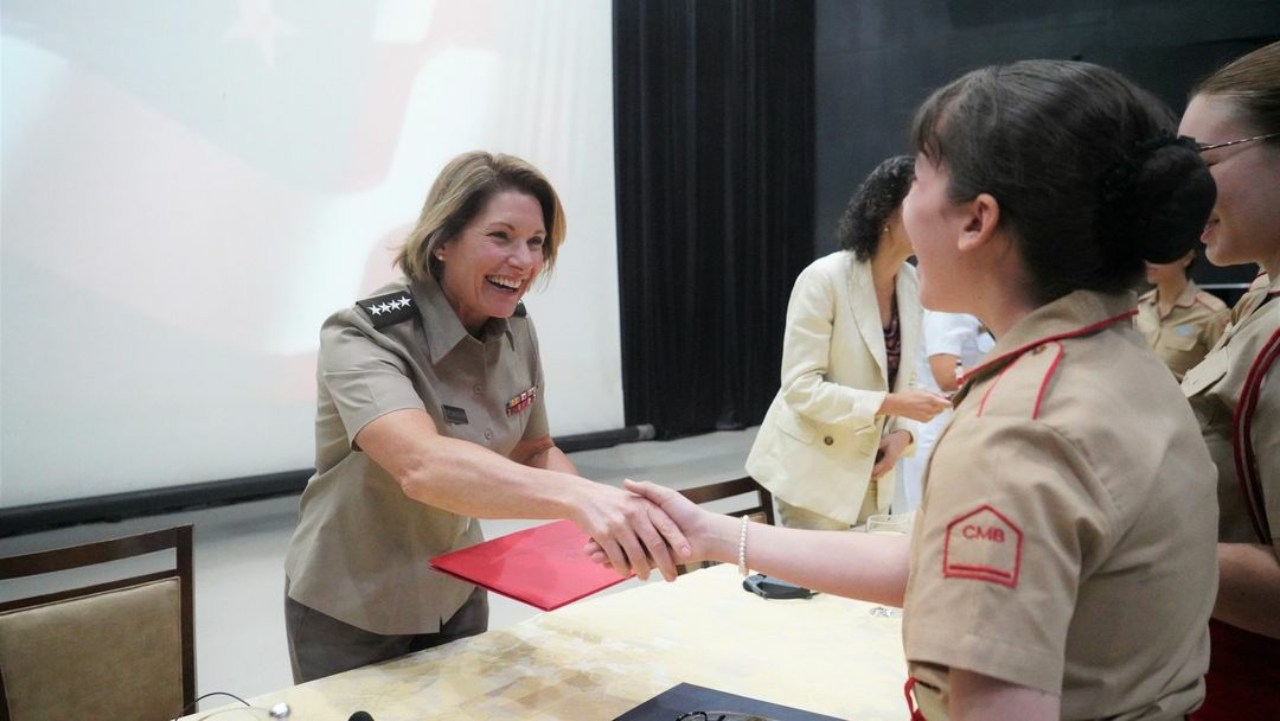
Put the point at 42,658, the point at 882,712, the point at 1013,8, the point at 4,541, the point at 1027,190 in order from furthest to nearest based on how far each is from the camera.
A: 1. the point at 1013,8
2. the point at 4,541
3. the point at 42,658
4. the point at 882,712
5. the point at 1027,190

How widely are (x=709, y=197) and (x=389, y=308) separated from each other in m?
4.78

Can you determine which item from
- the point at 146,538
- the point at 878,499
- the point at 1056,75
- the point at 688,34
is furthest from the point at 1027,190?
the point at 688,34

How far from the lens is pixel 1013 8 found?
18.7 feet

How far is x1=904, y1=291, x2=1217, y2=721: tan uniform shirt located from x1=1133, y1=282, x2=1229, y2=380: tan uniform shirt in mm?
2548

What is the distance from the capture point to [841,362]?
2.56 metres

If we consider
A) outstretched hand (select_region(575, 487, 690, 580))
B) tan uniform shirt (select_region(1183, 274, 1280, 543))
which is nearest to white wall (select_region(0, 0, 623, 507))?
outstretched hand (select_region(575, 487, 690, 580))

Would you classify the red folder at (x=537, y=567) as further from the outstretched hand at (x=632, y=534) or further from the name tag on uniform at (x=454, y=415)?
the name tag on uniform at (x=454, y=415)

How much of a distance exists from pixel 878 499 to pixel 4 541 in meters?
3.15

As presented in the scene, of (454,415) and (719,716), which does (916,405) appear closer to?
(454,415)

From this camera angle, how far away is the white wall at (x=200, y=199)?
347 cm

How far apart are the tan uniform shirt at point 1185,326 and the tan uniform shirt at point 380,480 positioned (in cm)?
241

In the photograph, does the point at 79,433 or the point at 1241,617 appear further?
the point at 79,433

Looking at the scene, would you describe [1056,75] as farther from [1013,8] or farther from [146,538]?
[1013,8]

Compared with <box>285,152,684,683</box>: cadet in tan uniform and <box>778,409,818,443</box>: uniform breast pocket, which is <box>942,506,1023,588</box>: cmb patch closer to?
<box>285,152,684,683</box>: cadet in tan uniform
